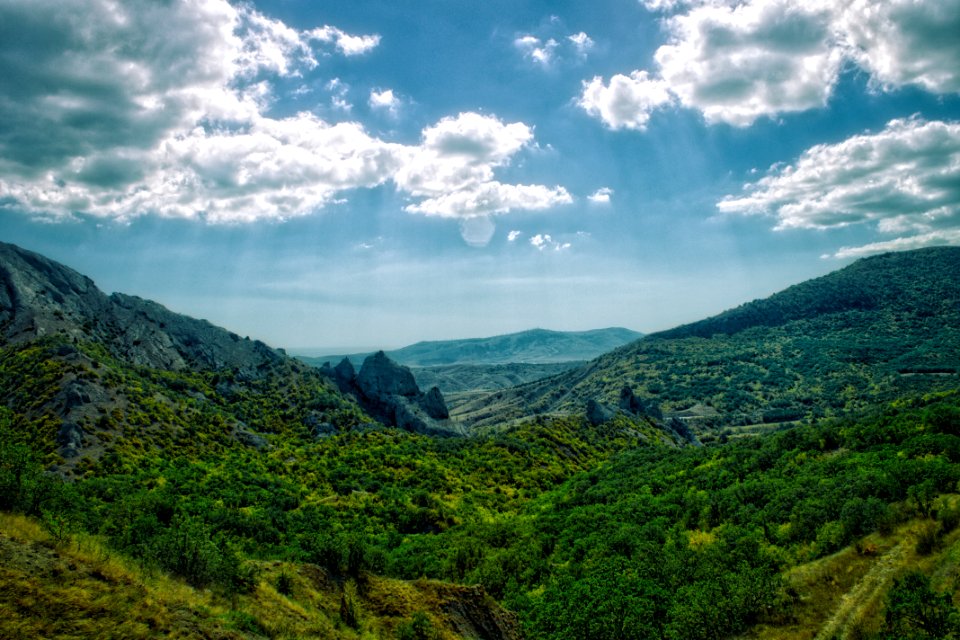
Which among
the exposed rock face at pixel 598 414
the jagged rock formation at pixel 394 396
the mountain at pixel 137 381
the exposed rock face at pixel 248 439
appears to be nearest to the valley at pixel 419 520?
the mountain at pixel 137 381

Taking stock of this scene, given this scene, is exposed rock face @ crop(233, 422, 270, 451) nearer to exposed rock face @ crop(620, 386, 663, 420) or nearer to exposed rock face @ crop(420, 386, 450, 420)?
exposed rock face @ crop(420, 386, 450, 420)

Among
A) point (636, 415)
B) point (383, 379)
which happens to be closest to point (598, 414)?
point (636, 415)

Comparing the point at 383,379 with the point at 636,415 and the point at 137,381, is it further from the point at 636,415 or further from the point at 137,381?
the point at 636,415

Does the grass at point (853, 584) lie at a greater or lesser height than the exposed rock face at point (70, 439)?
lesser

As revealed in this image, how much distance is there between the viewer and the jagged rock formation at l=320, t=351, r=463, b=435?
5167 inches

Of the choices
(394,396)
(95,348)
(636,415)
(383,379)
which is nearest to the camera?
(95,348)

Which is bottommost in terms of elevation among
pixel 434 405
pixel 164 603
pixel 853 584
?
pixel 434 405

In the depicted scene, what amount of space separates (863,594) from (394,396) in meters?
125

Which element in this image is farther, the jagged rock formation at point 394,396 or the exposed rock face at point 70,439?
the jagged rock formation at point 394,396

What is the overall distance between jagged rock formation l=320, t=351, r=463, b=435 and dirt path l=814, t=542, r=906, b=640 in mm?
104829

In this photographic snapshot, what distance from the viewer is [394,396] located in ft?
470

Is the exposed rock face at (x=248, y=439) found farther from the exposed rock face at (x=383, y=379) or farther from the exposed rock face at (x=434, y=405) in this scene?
the exposed rock face at (x=434, y=405)

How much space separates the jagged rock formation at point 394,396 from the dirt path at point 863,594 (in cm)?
10483

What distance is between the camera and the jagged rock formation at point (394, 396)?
431 feet
